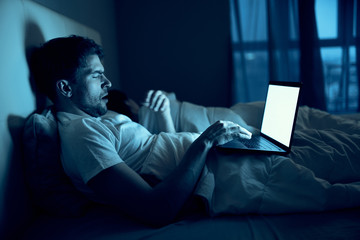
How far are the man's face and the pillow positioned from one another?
0.70ft

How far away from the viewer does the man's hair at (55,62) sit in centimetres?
111

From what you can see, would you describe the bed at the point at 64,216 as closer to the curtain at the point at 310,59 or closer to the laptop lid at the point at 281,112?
the laptop lid at the point at 281,112

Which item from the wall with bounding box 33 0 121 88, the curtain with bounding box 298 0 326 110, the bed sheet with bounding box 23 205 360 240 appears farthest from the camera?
the curtain with bounding box 298 0 326 110

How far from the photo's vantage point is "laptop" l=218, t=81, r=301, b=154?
104 centimetres

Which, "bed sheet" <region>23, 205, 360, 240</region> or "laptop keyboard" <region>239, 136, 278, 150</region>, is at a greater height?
"laptop keyboard" <region>239, 136, 278, 150</region>

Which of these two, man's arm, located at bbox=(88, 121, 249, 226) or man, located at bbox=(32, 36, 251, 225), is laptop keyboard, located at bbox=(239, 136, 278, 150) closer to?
man, located at bbox=(32, 36, 251, 225)

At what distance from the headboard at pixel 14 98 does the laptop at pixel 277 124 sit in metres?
0.71

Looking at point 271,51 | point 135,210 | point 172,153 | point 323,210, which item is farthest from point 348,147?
point 271,51

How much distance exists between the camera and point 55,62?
112 cm

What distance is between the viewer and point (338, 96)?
9.12 ft

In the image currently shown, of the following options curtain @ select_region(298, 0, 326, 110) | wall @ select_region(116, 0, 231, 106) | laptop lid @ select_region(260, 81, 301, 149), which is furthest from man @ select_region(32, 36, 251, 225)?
curtain @ select_region(298, 0, 326, 110)

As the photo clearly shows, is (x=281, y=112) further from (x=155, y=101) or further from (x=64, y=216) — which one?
(x=64, y=216)

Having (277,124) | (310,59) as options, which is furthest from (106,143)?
(310,59)

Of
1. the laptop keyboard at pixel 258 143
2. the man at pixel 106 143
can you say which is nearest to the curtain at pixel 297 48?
the laptop keyboard at pixel 258 143
